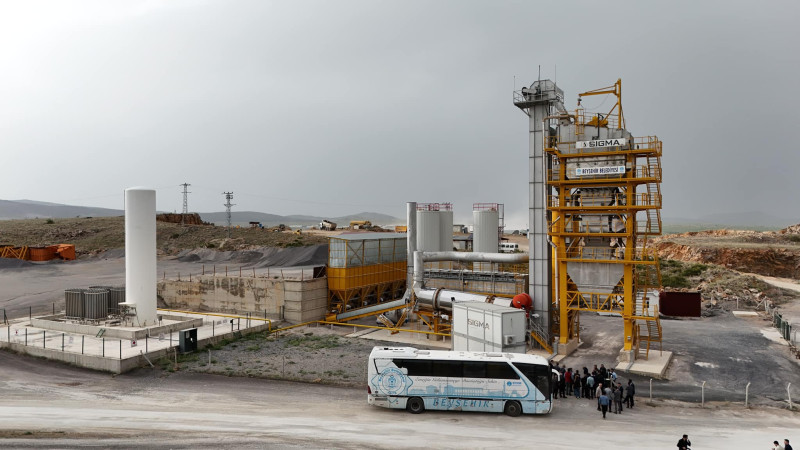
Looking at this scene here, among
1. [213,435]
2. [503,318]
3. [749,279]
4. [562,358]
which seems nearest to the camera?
[213,435]

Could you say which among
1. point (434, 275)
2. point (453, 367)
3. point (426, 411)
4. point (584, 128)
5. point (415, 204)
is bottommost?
point (426, 411)

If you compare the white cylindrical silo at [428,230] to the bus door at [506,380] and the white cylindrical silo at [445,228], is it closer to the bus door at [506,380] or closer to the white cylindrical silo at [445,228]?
the white cylindrical silo at [445,228]

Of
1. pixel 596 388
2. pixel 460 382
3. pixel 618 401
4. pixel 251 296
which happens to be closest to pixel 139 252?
pixel 251 296

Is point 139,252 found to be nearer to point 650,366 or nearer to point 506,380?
point 506,380

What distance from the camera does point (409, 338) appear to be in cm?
3619

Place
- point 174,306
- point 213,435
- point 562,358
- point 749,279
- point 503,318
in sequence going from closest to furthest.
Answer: point 213,435 < point 503,318 < point 562,358 < point 174,306 < point 749,279

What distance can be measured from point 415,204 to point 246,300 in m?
15.5

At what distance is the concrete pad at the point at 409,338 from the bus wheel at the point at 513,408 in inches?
462

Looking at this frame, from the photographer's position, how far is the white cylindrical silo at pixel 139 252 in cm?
3594

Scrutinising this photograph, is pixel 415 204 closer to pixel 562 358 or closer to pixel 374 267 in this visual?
pixel 374 267

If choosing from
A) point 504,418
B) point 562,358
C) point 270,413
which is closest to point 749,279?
point 562,358

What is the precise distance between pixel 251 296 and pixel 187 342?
11407 millimetres

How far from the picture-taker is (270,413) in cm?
2186

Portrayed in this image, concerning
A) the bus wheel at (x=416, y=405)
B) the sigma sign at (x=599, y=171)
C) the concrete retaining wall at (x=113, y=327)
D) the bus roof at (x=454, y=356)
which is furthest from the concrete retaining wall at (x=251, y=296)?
the sigma sign at (x=599, y=171)
